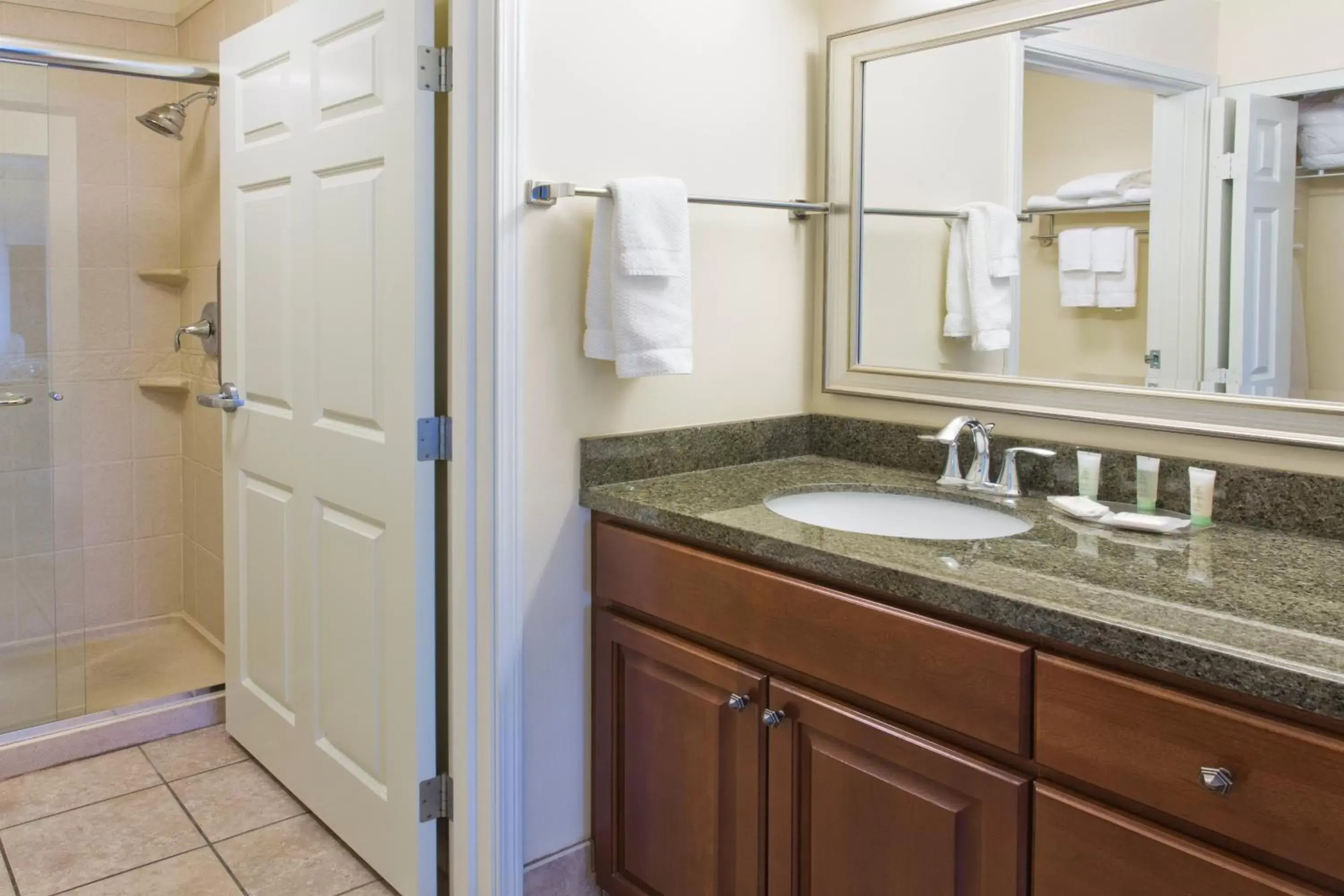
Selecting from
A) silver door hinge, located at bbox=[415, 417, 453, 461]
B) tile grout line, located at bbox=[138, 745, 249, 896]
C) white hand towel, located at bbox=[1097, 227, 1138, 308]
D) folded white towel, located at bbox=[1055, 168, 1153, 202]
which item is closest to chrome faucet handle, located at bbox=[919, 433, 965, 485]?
white hand towel, located at bbox=[1097, 227, 1138, 308]

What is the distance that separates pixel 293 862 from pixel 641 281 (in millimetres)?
1400

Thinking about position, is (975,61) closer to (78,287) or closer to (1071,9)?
(1071,9)

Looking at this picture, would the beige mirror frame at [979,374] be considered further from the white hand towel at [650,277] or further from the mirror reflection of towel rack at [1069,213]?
the white hand towel at [650,277]

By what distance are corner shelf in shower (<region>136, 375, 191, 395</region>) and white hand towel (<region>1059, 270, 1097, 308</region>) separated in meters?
2.69

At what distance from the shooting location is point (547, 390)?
181cm

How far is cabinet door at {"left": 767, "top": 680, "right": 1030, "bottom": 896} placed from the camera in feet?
4.05

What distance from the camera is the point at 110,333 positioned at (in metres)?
3.30

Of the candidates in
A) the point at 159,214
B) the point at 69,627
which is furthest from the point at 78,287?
the point at 69,627

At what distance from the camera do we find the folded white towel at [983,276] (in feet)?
6.07

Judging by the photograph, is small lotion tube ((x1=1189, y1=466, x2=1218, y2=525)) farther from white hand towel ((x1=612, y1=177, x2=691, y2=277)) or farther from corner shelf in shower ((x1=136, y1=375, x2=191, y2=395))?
corner shelf in shower ((x1=136, y1=375, x2=191, y2=395))

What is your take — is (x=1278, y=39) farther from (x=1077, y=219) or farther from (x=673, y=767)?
(x=673, y=767)

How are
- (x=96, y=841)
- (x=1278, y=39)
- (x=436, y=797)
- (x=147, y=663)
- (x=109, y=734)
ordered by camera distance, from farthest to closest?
1. (x=147, y=663)
2. (x=109, y=734)
3. (x=96, y=841)
4. (x=436, y=797)
5. (x=1278, y=39)

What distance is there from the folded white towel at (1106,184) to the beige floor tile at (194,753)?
230 centimetres

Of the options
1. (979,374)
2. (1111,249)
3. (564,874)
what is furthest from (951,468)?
(564,874)
